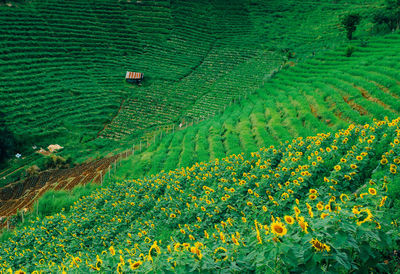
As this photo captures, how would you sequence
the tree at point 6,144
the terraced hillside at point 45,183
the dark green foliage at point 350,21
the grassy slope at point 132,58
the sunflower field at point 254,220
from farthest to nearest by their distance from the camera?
the grassy slope at point 132,58 < the dark green foliage at point 350,21 < the tree at point 6,144 < the terraced hillside at point 45,183 < the sunflower field at point 254,220

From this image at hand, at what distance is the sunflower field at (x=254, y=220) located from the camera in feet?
10.5

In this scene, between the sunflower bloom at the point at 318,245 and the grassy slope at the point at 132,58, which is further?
the grassy slope at the point at 132,58

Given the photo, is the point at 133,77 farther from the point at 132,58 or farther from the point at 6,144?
the point at 6,144

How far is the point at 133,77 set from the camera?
36.9 metres

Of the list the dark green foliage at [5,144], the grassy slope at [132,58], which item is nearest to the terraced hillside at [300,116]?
the grassy slope at [132,58]

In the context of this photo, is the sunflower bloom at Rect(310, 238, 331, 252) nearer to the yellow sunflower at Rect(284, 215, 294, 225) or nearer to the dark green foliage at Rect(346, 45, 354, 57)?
the yellow sunflower at Rect(284, 215, 294, 225)

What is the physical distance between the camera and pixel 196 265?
345cm

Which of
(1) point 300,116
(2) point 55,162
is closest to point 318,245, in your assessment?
(1) point 300,116

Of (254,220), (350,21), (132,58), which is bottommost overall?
(254,220)

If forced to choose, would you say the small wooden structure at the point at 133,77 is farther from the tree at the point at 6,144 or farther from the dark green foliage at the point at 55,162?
the tree at the point at 6,144

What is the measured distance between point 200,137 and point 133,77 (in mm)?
20255

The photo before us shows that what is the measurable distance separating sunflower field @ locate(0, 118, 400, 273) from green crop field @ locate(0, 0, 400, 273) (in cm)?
4

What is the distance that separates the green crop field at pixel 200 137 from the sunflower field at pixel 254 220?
0.04 m

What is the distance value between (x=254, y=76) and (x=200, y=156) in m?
20.9
